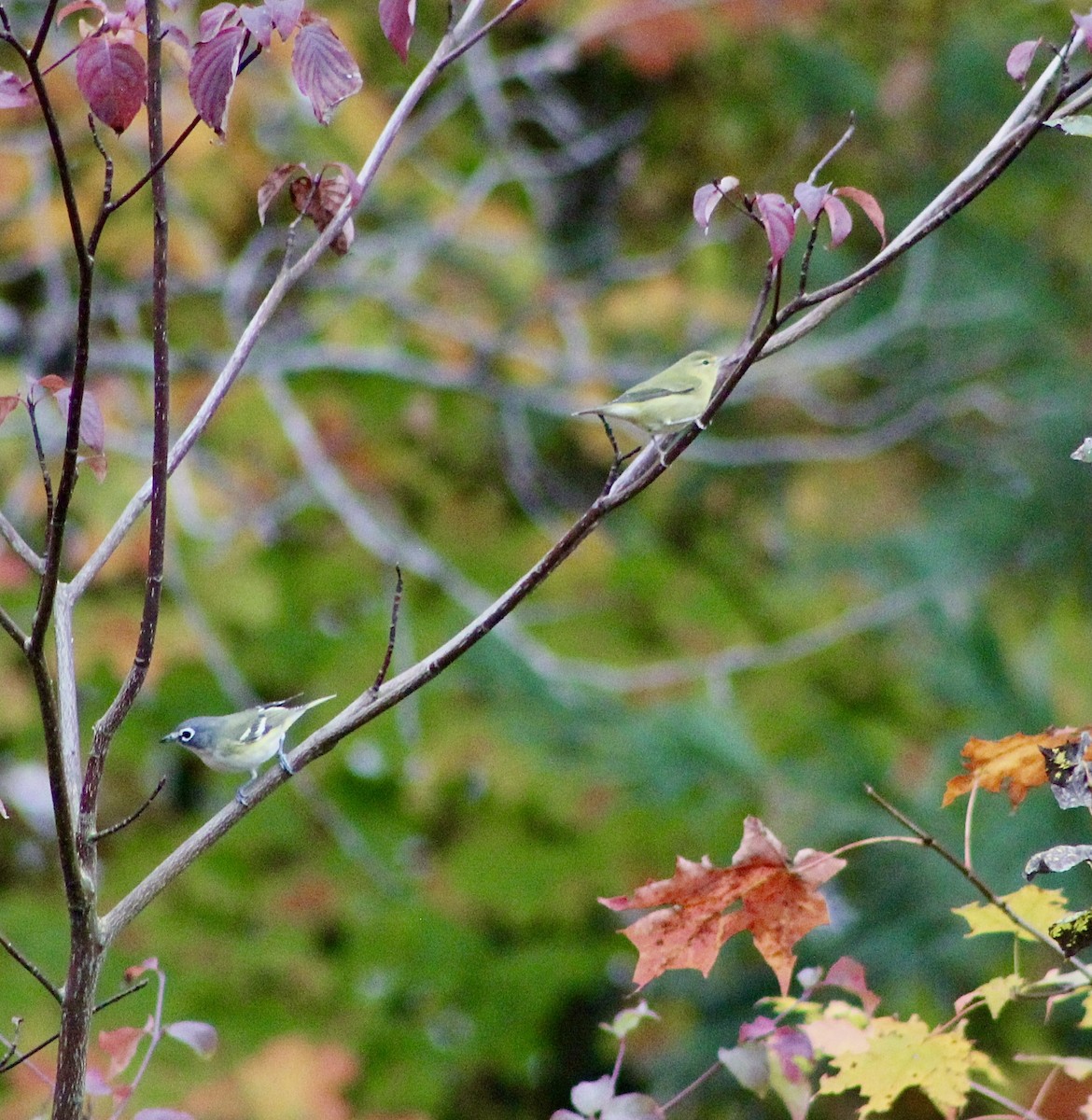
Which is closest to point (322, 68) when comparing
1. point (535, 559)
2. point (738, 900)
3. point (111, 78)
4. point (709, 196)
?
point (111, 78)

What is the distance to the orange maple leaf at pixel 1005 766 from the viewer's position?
1.20m

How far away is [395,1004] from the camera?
488cm

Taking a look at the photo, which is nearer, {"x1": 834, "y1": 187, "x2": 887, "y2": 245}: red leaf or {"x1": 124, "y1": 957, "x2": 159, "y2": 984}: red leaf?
{"x1": 834, "y1": 187, "x2": 887, "y2": 245}: red leaf

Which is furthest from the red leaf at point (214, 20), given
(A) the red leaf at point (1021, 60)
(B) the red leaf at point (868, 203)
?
(A) the red leaf at point (1021, 60)

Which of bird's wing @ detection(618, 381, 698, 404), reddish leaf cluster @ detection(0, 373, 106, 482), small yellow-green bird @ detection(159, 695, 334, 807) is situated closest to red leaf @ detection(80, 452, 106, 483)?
reddish leaf cluster @ detection(0, 373, 106, 482)

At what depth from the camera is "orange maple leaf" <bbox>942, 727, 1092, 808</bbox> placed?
1.20 metres

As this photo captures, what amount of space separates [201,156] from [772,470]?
2.76 meters

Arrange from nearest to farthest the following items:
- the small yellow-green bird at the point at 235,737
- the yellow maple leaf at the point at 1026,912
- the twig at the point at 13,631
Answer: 1. the twig at the point at 13,631
2. the yellow maple leaf at the point at 1026,912
3. the small yellow-green bird at the point at 235,737

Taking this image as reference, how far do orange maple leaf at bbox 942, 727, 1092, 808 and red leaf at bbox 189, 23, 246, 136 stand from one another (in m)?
0.80

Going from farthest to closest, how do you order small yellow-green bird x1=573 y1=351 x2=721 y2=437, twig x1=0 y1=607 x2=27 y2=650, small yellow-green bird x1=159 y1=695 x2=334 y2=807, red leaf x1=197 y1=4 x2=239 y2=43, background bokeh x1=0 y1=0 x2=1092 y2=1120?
background bokeh x1=0 y1=0 x2=1092 y2=1120 < small yellow-green bird x1=159 y1=695 x2=334 y2=807 < small yellow-green bird x1=573 y1=351 x2=721 y2=437 < red leaf x1=197 y1=4 x2=239 y2=43 < twig x1=0 y1=607 x2=27 y2=650

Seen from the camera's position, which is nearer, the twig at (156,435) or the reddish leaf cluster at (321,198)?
the twig at (156,435)

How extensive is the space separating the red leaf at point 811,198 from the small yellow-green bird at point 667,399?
2.44 ft

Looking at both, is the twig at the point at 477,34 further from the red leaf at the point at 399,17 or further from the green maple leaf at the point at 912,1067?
the green maple leaf at the point at 912,1067

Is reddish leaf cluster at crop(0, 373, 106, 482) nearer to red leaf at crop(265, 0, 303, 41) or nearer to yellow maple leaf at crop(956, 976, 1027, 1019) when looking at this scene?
red leaf at crop(265, 0, 303, 41)
